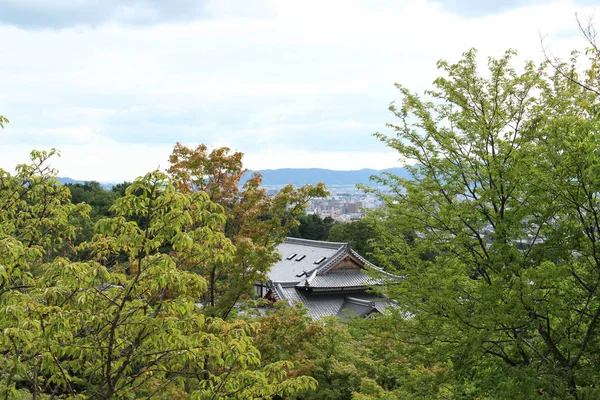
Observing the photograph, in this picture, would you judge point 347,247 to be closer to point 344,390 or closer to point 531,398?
point 344,390

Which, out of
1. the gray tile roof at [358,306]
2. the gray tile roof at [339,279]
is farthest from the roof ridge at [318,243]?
the gray tile roof at [358,306]

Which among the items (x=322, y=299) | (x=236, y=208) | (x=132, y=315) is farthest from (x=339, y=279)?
(x=132, y=315)

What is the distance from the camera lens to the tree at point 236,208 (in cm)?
1030

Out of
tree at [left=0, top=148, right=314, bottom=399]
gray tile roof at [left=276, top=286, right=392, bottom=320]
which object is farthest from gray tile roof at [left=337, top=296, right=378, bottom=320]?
tree at [left=0, top=148, right=314, bottom=399]

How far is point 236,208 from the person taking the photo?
1138 centimetres

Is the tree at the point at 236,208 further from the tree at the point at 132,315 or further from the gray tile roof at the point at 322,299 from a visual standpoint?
the gray tile roof at the point at 322,299

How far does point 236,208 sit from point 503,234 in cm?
631

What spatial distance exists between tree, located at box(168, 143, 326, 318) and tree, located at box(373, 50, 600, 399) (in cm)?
260

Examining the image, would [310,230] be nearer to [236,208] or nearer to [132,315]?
[236,208]

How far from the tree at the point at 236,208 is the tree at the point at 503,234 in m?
2.60

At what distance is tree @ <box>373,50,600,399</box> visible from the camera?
5.92 meters

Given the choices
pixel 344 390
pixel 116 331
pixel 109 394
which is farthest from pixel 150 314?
pixel 344 390

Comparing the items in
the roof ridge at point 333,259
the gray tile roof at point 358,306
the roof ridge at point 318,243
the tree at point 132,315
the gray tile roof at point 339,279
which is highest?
the tree at point 132,315

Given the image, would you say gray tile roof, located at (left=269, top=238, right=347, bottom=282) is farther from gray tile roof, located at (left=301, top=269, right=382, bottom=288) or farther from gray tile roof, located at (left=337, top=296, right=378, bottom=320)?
gray tile roof, located at (left=337, top=296, right=378, bottom=320)
